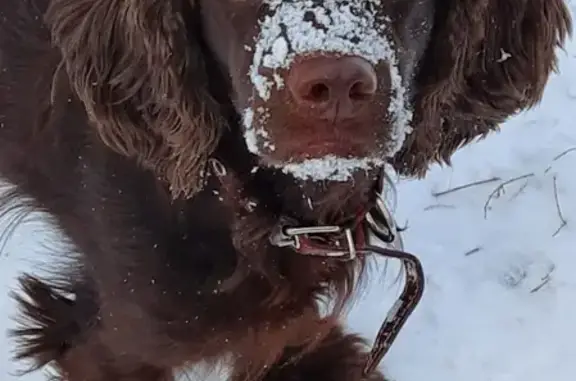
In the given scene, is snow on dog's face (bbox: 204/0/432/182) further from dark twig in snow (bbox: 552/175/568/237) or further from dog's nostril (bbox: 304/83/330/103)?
dark twig in snow (bbox: 552/175/568/237)

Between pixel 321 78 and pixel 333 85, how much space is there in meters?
0.03

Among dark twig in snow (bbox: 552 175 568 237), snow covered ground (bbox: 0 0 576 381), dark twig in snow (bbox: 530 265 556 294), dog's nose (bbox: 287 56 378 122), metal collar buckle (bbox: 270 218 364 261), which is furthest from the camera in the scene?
dark twig in snow (bbox: 552 175 568 237)

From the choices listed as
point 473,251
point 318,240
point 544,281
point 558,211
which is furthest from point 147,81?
point 558,211

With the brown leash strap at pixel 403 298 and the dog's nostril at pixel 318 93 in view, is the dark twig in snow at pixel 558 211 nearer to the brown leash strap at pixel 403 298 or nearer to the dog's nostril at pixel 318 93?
the brown leash strap at pixel 403 298

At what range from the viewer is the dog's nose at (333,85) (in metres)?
2.13

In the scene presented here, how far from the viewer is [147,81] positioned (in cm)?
261

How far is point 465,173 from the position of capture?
402 cm

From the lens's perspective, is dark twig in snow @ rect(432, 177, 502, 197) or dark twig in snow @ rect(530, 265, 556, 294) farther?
dark twig in snow @ rect(432, 177, 502, 197)

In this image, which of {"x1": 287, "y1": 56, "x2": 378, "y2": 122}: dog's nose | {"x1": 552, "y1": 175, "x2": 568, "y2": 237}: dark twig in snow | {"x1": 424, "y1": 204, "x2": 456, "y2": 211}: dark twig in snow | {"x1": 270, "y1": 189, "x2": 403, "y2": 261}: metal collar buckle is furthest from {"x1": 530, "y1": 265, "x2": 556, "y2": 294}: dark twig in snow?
{"x1": 287, "y1": 56, "x2": 378, "y2": 122}: dog's nose

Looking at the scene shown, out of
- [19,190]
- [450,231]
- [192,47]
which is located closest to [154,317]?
[192,47]

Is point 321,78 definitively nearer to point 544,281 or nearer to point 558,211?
point 544,281

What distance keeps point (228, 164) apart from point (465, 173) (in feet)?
5.05

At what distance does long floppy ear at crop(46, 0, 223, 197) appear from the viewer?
255 centimetres

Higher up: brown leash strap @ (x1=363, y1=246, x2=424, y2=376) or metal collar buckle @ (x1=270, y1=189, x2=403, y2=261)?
metal collar buckle @ (x1=270, y1=189, x2=403, y2=261)
